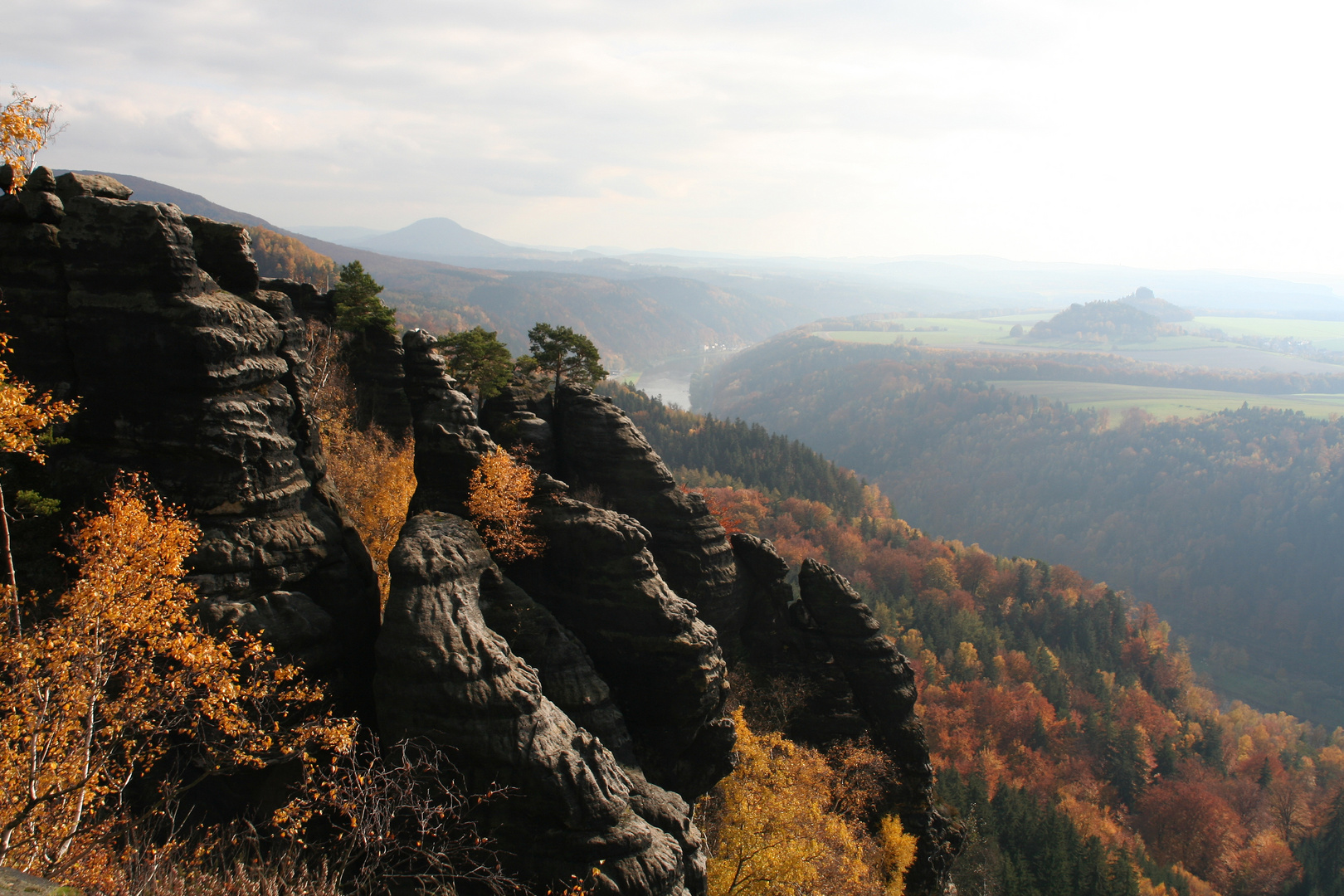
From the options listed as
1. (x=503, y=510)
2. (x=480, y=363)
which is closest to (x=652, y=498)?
(x=503, y=510)

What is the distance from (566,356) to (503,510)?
1852 cm

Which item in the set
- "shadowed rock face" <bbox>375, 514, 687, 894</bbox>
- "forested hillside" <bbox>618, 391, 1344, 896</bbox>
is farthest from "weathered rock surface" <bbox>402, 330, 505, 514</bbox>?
"forested hillside" <bbox>618, 391, 1344, 896</bbox>

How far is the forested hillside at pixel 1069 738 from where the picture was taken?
68.9 m

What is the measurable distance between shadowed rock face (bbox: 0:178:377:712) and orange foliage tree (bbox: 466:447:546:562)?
727 centimetres

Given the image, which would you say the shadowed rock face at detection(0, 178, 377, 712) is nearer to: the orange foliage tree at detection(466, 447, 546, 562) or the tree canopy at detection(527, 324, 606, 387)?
the orange foliage tree at detection(466, 447, 546, 562)

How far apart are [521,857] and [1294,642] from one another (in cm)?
24338

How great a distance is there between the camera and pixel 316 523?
24453 mm

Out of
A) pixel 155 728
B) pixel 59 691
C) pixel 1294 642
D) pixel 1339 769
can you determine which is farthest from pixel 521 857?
pixel 1294 642

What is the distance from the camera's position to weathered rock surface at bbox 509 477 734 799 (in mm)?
28609

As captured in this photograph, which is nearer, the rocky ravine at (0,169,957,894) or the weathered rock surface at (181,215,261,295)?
the rocky ravine at (0,169,957,894)

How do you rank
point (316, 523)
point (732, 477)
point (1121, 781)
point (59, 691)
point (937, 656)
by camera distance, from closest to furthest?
point (59, 691)
point (316, 523)
point (1121, 781)
point (937, 656)
point (732, 477)

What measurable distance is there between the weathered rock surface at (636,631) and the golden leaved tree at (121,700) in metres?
10.5

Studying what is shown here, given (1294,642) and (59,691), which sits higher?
(59,691)

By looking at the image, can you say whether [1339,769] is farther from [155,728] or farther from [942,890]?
[155,728]
